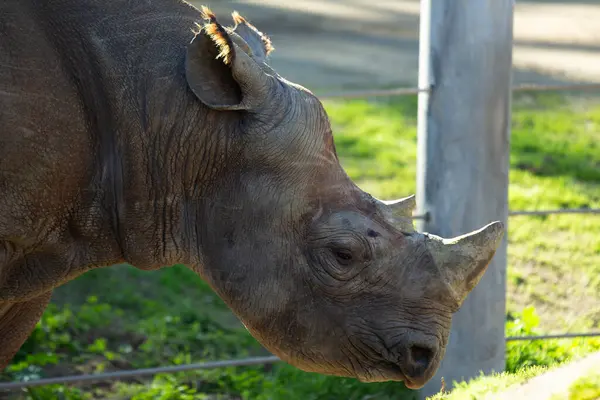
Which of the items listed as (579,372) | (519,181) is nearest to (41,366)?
(579,372)

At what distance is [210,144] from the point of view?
3203 millimetres

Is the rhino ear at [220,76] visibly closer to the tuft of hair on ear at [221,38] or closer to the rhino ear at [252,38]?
the tuft of hair on ear at [221,38]

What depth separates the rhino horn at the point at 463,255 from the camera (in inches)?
125

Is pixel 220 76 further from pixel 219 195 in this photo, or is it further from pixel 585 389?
pixel 585 389

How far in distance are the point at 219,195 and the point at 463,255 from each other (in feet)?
2.28

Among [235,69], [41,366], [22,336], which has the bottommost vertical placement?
[41,366]

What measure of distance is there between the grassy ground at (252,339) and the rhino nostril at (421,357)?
546 mm

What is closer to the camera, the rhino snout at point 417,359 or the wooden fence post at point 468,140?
the rhino snout at point 417,359

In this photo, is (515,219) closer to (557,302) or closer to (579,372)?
(557,302)

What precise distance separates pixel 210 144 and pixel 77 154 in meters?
0.36

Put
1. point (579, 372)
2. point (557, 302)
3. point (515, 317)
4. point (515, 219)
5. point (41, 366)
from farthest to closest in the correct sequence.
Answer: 1. point (515, 219)
2. point (557, 302)
3. point (515, 317)
4. point (41, 366)
5. point (579, 372)

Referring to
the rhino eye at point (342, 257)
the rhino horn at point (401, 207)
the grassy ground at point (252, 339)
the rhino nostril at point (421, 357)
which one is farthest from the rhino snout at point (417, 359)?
the grassy ground at point (252, 339)

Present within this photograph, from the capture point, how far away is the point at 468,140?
4.50 m

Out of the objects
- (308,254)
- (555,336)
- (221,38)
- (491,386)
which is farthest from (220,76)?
(555,336)
